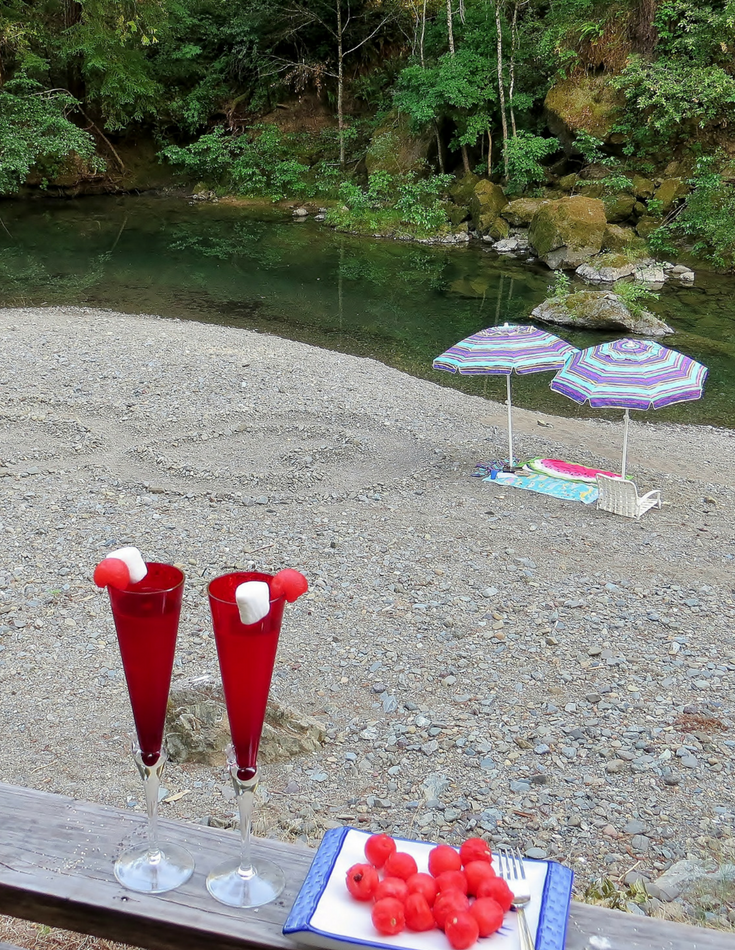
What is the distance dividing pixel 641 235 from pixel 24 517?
1362cm

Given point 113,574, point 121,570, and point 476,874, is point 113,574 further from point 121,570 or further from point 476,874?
point 476,874

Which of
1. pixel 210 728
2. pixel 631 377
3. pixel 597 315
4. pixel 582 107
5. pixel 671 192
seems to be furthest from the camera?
pixel 582 107

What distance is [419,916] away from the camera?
4.39 ft

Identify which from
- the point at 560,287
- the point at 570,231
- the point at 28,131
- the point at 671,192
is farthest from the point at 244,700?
the point at 28,131

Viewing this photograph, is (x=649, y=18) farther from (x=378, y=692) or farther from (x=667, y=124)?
(x=378, y=692)

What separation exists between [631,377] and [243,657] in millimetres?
5063

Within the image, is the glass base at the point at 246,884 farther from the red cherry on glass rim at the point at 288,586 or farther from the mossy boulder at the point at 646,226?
the mossy boulder at the point at 646,226

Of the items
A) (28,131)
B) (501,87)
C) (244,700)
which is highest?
(244,700)

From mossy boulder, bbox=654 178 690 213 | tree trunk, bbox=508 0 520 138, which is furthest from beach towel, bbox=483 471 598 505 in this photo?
tree trunk, bbox=508 0 520 138

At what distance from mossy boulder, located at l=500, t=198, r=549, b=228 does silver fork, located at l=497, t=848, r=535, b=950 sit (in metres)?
16.4

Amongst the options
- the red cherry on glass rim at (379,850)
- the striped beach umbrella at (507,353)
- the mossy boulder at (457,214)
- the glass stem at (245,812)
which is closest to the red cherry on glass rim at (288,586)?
the glass stem at (245,812)

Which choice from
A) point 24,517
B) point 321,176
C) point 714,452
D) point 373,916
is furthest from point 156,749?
point 321,176

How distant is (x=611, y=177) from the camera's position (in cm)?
1673

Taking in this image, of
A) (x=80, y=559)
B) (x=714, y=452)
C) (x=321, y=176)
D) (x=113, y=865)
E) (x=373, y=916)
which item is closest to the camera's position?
(x=373, y=916)
